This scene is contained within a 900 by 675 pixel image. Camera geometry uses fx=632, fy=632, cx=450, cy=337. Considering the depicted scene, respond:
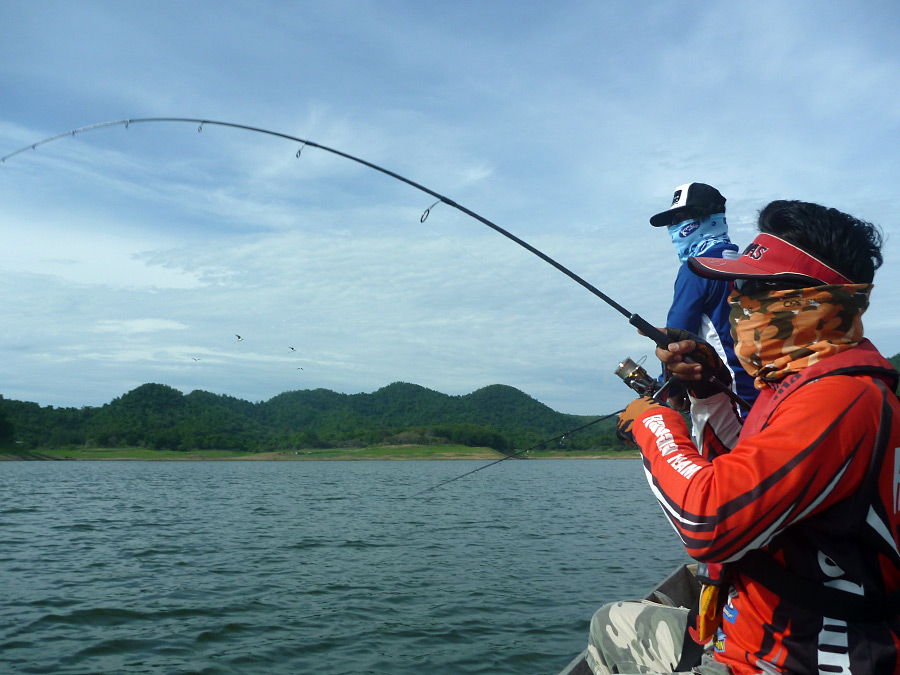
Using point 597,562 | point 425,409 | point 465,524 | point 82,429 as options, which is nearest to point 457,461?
point 425,409

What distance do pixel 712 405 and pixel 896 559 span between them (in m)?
0.92

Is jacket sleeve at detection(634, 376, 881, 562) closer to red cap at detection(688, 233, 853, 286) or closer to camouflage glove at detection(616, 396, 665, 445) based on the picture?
red cap at detection(688, 233, 853, 286)

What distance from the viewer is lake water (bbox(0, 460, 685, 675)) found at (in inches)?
308

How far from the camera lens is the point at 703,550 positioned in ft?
5.94

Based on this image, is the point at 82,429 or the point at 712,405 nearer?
the point at 712,405

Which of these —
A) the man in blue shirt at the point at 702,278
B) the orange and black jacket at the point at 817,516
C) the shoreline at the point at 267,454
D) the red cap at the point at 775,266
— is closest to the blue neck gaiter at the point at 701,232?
the man in blue shirt at the point at 702,278

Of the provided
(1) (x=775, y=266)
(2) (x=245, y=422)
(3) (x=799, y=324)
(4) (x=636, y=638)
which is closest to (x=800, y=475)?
(3) (x=799, y=324)

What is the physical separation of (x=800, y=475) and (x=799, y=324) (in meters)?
0.51

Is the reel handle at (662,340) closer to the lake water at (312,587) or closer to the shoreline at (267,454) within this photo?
the lake water at (312,587)

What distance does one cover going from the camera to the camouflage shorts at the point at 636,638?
2.95 meters

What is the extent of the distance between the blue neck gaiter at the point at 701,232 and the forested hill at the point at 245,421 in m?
70.0

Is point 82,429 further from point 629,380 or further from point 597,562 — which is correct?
point 629,380

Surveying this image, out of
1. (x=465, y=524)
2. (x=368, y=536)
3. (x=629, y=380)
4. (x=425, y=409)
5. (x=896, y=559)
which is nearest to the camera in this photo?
(x=896, y=559)

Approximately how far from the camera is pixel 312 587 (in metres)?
11.1
